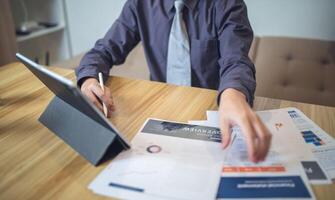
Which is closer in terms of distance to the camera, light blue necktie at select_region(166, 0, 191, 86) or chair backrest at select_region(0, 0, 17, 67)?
light blue necktie at select_region(166, 0, 191, 86)

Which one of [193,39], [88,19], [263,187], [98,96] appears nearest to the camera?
[263,187]

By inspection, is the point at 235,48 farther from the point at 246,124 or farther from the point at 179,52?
the point at 246,124

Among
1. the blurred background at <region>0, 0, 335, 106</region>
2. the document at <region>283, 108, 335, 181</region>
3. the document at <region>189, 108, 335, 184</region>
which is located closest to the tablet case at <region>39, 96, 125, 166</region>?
the document at <region>189, 108, 335, 184</region>

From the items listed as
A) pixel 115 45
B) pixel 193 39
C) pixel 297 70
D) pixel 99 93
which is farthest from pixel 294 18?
pixel 99 93

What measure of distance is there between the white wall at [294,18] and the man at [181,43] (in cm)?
83

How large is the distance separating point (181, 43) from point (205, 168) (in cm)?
61

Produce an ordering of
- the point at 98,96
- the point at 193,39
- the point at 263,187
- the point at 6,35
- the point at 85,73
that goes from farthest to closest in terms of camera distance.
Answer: the point at 6,35 < the point at 193,39 < the point at 85,73 < the point at 98,96 < the point at 263,187

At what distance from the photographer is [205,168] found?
0.60 metres

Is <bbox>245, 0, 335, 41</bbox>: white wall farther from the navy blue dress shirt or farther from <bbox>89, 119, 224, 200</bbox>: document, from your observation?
<bbox>89, 119, 224, 200</bbox>: document

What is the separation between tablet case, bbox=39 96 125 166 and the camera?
24.7 inches

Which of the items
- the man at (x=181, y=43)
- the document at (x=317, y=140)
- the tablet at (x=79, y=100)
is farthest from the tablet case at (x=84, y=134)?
the document at (x=317, y=140)

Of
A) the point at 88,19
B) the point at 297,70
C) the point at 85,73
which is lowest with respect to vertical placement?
the point at 297,70

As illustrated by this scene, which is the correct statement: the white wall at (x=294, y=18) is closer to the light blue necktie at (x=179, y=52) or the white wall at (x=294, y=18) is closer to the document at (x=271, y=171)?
the light blue necktie at (x=179, y=52)

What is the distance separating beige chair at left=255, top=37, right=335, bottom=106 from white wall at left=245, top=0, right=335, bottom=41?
0.11m
